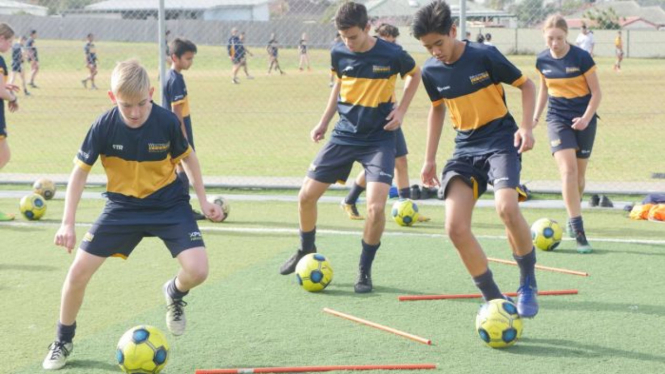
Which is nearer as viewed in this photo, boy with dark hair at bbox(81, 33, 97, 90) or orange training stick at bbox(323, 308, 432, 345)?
orange training stick at bbox(323, 308, 432, 345)

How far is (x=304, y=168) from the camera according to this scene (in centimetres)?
1417

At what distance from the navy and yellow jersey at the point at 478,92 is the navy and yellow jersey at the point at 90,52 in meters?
24.0

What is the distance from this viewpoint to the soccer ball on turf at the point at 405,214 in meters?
9.80

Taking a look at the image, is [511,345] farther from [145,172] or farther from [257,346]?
[145,172]

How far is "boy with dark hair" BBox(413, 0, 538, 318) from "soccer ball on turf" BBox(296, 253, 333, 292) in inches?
52.1

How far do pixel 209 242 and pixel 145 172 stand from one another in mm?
3721

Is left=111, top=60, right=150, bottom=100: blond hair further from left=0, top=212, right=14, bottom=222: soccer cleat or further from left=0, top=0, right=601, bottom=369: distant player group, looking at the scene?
left=0, top=212, right=14, bottom=222: soccer cleat

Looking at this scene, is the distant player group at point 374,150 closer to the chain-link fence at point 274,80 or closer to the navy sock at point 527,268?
the navy sock at point 527,268

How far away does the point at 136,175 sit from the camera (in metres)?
5.47

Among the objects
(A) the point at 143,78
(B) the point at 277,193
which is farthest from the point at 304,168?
(A) the point at 143,78

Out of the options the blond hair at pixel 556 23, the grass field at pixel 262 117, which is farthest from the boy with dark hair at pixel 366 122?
the grass field at pixel 262 117

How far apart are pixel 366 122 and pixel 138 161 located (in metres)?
2.35

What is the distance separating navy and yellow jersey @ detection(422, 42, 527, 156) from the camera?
621 cm

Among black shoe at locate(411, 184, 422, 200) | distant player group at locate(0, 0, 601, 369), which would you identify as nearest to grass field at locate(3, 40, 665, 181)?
black shoe at locate(411, 184, 422, 200)
